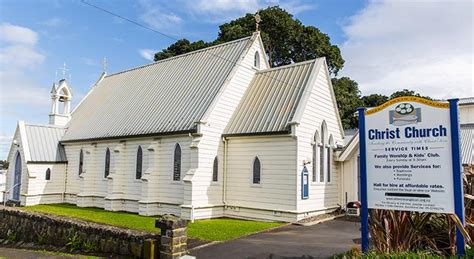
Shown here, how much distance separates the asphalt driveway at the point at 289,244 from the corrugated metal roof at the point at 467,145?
1029 centimetres

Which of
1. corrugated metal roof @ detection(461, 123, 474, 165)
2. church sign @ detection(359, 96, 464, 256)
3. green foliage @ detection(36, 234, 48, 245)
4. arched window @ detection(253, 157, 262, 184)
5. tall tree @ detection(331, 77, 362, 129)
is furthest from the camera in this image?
tall tree @ detection(331, 77, 362, 129)

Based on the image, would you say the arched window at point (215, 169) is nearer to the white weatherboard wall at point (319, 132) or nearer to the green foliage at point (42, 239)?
the white weatherboard wall at point (319, 132)

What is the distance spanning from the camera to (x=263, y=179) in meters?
19.9

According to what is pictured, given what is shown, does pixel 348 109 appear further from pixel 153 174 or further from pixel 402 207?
pixel 402 207

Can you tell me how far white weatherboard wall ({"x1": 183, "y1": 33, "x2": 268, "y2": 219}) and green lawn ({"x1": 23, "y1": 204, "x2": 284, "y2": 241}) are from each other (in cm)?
86

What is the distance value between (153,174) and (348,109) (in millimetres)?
28307

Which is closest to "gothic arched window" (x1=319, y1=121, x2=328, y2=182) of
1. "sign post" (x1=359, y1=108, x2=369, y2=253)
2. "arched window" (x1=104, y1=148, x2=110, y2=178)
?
"sign post" (x1=359, y1=108, x2=369, y2=253)

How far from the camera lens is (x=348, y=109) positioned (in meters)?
43.9

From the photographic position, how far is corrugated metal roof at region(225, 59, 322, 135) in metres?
20.0

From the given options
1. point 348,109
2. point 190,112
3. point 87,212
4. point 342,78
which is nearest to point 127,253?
point 190,112

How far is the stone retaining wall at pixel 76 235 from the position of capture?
11.6 meters

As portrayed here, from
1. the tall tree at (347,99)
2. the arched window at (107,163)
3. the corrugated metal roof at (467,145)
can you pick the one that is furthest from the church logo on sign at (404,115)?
the tall tree at (347,99)

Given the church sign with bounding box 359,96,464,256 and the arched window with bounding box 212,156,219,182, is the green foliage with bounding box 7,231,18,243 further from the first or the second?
the church sign with bounding box 359,96,464,256

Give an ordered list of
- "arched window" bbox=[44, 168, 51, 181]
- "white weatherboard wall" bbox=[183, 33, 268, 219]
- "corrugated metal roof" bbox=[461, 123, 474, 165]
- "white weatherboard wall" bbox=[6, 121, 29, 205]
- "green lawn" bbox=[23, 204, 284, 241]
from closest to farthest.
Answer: "green lawn" bbox=[23, 204, 284, 241], "white weatherboard wall" bbox=[183, 33, 268, 219], "corrugated metal roof" bbox=[461, 123, 474, 165], "white weatherboard wall" bbox=[6, 121, 29, 205], "arched window" bbox=[44, 168, 51, 181]
